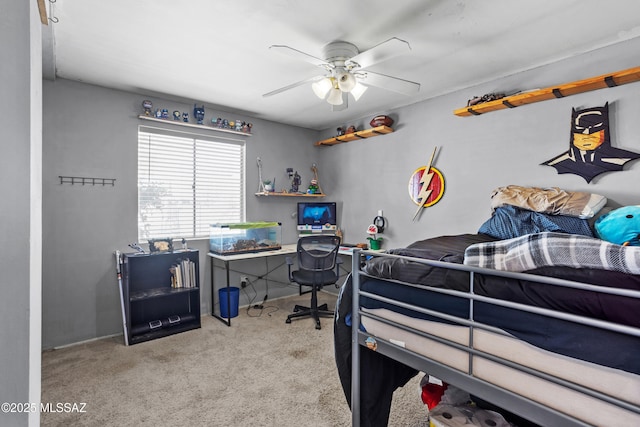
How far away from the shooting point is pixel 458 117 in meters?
3.14

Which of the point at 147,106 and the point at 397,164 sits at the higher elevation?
the point at 147,106

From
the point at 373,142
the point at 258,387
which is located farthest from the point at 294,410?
the point at 373,142

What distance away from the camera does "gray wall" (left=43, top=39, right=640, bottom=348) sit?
2.38 m

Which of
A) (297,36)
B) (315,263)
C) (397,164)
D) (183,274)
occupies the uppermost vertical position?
(297,36)

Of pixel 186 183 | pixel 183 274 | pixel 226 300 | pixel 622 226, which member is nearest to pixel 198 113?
pixel 186 183

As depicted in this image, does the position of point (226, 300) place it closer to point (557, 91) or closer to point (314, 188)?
point (314, 188)

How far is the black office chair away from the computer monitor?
0.91 metres

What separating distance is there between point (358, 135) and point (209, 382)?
3074mm

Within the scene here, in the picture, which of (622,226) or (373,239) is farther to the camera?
(373,239)

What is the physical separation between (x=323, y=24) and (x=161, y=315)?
3.18 m

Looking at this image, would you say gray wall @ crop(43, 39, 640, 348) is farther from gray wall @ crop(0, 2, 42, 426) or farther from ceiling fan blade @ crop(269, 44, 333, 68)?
gray wall @ crop(0, 2, 42, 426)

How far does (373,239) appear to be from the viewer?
3.84m

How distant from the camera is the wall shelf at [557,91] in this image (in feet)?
6.95

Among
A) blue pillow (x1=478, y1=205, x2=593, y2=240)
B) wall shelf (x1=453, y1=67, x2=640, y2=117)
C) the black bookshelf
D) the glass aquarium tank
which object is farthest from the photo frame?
wall shelf (x1=453, y1=67, x2=640, y2=117)
